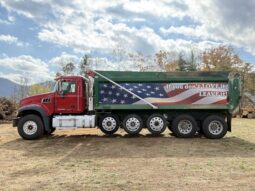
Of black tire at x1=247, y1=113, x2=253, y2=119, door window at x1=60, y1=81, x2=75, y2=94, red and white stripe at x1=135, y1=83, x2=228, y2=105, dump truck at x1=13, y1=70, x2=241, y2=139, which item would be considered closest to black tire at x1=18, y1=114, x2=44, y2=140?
dump truck at x1=13, y1=70, x2=241, y2=139

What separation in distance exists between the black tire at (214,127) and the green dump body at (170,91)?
0.50 metres

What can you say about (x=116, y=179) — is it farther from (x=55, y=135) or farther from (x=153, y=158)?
(x=55, y=135)

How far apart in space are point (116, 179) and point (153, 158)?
10.4 ft

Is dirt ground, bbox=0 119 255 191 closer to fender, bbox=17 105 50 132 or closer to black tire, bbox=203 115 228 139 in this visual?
black tire, bbox=203 115 228 139

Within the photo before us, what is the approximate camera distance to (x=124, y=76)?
17547 millimetres

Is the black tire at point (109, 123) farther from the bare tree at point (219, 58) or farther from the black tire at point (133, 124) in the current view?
the bare tree at point (219, 58)

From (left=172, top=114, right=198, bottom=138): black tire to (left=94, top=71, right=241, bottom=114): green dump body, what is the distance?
1.50ft

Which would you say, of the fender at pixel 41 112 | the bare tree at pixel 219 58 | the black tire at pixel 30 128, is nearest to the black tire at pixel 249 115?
the bare tree at pixel 219 58

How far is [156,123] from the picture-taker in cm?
1750

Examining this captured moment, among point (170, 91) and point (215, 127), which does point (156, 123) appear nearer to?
point (170, 91)

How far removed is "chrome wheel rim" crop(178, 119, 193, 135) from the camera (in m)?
17.6

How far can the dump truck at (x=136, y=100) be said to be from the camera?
57.4 ft

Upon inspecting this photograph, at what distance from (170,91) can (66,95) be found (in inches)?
170

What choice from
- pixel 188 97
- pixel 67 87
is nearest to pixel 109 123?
pixel 67 87
